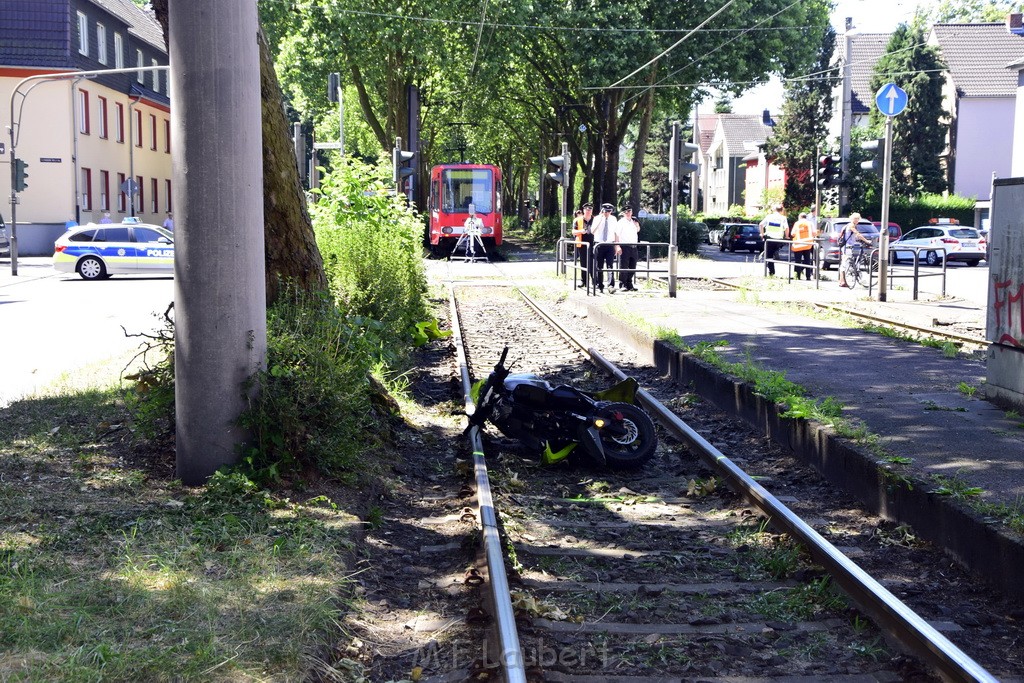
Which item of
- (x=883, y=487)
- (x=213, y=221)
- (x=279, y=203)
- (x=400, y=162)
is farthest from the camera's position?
(x=400, y=162)

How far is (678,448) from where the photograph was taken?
29.6 ft

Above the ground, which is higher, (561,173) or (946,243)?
(561,173)

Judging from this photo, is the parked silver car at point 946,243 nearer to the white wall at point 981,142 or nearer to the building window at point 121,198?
the white wall at point 981,142

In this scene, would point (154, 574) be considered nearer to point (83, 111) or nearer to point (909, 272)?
point (909, 272)

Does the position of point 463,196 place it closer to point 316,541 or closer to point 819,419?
point 819,419

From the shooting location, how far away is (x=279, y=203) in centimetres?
849

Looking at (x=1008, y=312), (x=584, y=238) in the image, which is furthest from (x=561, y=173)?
(x=1008, y=312)

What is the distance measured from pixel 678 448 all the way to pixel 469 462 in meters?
1.84

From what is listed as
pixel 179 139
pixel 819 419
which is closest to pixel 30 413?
pixel 179 139

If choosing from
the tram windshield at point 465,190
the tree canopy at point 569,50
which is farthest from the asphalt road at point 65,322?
the tree canopy at point 569,50

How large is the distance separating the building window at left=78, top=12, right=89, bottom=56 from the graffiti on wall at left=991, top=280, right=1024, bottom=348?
4797 cm

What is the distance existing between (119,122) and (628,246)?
39916mm

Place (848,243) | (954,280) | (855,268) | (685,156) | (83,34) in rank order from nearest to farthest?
(685,156)
(855,268)
(848,243)
(954,280)
(83,34)

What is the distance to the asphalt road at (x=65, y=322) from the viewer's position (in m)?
13.1
